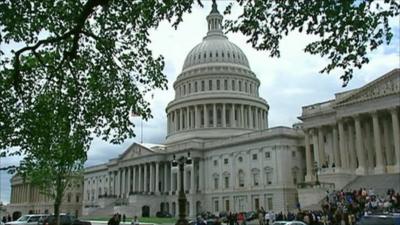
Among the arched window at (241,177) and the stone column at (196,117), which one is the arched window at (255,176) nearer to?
the arched window at (241,177)

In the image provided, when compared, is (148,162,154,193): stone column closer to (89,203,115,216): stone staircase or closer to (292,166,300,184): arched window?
(89,203,115,216): stone staircase

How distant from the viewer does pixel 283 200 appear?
86.8 meters

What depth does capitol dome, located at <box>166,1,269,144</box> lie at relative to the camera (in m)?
115

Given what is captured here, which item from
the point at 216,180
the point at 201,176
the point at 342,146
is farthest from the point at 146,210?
the point at 342,146

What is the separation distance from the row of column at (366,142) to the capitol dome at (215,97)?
40.8 m

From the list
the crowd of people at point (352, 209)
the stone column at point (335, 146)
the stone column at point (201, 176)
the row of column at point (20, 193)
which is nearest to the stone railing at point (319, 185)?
the stone column at point (335, 146)

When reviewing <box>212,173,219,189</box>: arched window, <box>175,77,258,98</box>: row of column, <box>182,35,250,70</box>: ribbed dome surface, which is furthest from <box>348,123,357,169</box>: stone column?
<box>182,35,250,70</box>: ribbed dome surface

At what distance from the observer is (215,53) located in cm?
12462

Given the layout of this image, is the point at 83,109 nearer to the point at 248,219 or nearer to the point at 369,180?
the point at 248,219

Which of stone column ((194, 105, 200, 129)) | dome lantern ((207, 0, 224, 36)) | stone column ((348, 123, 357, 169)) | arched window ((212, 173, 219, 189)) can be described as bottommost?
arched window ((212, 173, 219, 189))

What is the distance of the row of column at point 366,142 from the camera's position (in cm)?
6650

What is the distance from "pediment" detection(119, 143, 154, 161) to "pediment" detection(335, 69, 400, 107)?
169ft

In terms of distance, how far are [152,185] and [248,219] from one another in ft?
161

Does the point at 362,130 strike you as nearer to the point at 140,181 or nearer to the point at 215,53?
the point at 140,181
